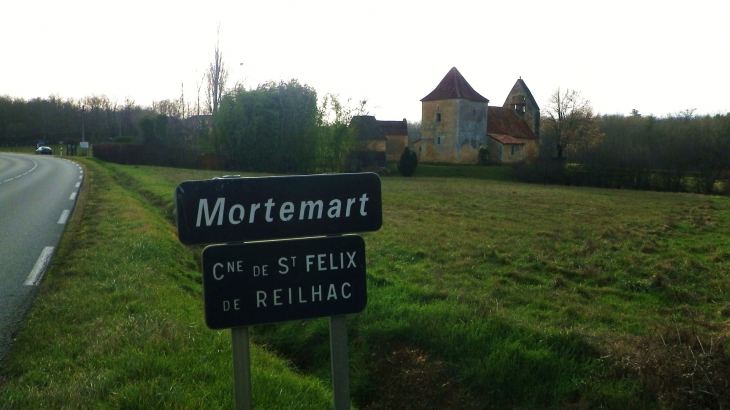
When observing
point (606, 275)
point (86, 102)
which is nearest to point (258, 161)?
point (606, 275)

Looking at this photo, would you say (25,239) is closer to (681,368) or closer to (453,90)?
(681,368)

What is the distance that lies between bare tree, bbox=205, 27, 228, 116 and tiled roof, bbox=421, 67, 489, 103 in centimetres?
2710

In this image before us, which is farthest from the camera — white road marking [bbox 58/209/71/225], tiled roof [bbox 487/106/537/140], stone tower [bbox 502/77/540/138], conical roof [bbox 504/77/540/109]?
conical roof [bbox 504/77/540/109]

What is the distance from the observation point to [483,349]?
5.70 metres

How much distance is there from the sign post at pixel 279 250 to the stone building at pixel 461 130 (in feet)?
225

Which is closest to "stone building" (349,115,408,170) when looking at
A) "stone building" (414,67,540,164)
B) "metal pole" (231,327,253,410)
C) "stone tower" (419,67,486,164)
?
"stone tower" (419,67,486,164)

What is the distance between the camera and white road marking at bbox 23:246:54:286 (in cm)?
766

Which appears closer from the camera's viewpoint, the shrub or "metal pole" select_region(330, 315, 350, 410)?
"metal pole" select_region(330, 315, 350, 410)

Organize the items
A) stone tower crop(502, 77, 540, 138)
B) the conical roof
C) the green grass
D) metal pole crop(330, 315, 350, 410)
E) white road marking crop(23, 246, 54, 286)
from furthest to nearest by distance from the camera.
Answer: the conical roof
stone tower crop(502, 77, 540, 138)
white road marking crop(23, 246, 54, 286)
the green grass
metal pole crop(330, 315, 350, 410)

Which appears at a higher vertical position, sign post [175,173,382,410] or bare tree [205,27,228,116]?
bare tree [205,27,228,116]

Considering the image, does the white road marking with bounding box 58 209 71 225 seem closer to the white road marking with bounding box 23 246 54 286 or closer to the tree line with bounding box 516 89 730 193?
the white road marking with bounding box 23 246 54 286

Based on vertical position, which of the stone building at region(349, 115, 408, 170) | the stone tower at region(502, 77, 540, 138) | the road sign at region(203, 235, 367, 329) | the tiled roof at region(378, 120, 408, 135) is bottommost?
the road sign at region(203, 235, 367, 329)

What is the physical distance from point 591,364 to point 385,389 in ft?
5.90

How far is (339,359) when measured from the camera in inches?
124
